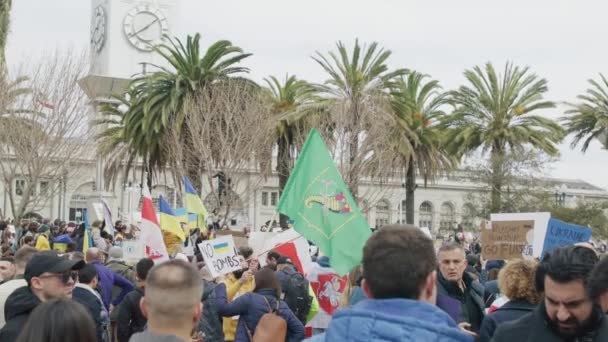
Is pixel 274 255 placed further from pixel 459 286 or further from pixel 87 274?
pixel 459 286

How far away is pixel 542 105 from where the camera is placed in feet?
136

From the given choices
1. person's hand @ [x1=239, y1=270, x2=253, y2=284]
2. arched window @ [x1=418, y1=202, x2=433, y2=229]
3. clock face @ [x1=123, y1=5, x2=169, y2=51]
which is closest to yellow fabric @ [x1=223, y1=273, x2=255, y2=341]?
person's hand @ [x1=239, y1=270, x2=253, y2=284]

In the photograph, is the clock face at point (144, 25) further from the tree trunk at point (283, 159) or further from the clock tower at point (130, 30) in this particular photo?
the tree trunk at point (283, 159)

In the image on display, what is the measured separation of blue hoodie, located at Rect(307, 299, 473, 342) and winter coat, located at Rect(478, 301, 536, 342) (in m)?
2.16

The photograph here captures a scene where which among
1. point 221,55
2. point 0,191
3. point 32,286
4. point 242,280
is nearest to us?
point 32,286

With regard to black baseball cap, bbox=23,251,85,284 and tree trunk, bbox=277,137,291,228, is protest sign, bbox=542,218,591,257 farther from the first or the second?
tree trunk, bbox=277,137,291,228

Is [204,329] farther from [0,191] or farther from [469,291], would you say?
[0,191]

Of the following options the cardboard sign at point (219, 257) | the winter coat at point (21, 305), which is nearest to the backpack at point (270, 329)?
the cardboard sign at point (219, 257)

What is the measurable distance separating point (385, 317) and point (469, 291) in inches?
167

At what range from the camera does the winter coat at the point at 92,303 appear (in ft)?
26.1

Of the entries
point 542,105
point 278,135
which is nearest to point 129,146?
point 278,135

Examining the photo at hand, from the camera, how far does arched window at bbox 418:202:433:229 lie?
93.4m

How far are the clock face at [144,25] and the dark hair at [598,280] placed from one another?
247ft

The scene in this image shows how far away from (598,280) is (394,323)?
1.39 meters
